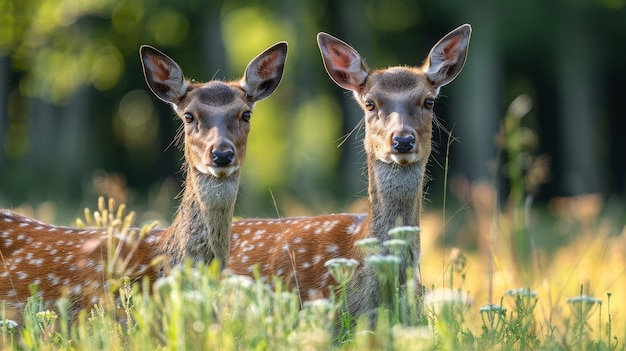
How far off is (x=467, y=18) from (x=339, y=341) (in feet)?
69.2

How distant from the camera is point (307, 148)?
1394 inches

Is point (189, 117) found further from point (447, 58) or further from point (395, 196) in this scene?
point (447, 58)

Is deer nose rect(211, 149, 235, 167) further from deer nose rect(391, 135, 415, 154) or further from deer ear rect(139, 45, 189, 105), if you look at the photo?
deer nose rect(391, 135, 415, 154)

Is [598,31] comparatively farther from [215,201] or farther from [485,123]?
[215,201]

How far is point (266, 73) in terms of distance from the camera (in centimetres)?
620

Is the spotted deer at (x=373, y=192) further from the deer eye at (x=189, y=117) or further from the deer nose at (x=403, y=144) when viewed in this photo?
the deer eye at (x=189, y=117)

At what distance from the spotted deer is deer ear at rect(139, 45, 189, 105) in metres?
0.83

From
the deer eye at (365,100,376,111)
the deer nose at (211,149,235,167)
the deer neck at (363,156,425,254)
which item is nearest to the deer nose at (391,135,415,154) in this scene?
the deer neck at (363,156,425,254)

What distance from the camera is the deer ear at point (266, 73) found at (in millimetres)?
6117

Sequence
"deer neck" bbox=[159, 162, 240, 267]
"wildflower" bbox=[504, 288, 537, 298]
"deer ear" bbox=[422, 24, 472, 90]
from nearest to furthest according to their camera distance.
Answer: "wildflower" bbox=[504, 288, 537, 298] < "deer neck" bbox=[159, 162, 240, 267] < "deer ear" bbox=[422, 24, 472, 90]

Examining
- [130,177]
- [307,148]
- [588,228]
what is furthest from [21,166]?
[588,228]

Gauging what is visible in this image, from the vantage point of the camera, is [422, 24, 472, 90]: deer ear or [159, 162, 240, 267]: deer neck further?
[422, 24, 472, 90]: deer ear

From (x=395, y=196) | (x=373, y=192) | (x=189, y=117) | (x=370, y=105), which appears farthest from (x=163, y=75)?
(x=395, y=196)

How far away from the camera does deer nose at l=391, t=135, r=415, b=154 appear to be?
5.59 meters
